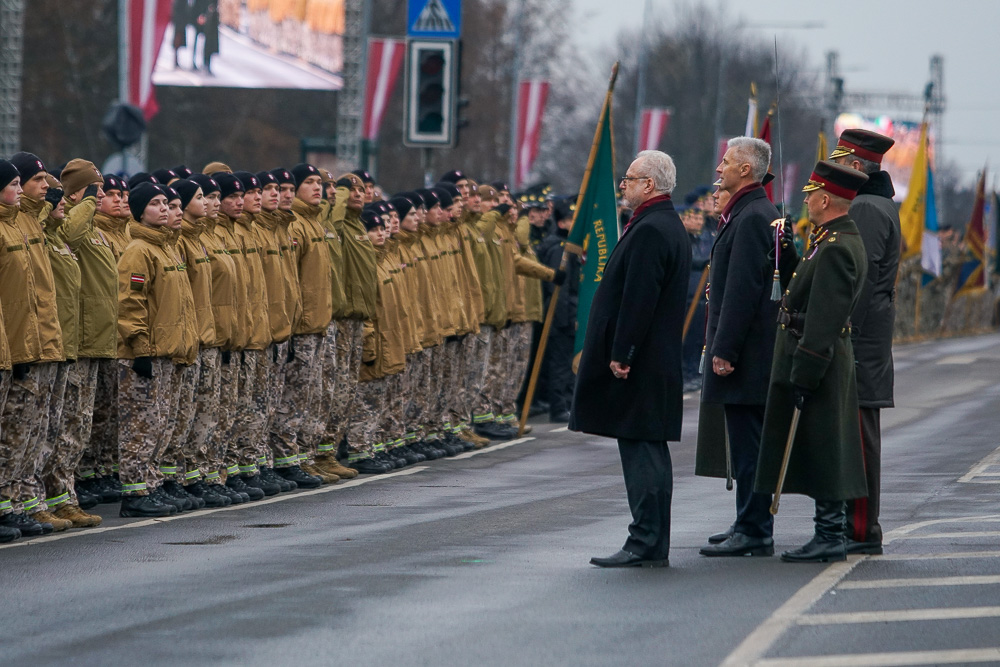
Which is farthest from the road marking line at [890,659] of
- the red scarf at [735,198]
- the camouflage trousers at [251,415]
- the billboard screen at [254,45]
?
the billboard screen at [254,45]

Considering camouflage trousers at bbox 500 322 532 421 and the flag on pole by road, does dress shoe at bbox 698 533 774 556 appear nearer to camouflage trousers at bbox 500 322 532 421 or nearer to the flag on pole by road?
camouflage trousers at bbox 500 322 532 421

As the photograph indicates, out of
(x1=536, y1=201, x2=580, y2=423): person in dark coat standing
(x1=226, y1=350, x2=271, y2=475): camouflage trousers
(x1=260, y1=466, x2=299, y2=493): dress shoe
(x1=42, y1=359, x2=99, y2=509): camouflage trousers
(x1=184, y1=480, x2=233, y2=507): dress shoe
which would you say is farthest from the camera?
(x1=536, y1=201, x2=580, y2=423): person in dark coat standing

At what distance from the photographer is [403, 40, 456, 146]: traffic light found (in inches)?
730

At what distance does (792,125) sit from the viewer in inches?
3991

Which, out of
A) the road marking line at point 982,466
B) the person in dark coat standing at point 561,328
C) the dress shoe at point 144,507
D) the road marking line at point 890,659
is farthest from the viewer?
the person in dark coat standing at point 561,328

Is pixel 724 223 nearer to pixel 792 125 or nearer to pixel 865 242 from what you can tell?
pixel 865 242

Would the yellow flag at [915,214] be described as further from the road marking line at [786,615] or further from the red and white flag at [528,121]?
the road marking line at [786,615]

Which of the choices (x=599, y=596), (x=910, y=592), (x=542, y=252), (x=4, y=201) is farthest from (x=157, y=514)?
(x=542, y=252)

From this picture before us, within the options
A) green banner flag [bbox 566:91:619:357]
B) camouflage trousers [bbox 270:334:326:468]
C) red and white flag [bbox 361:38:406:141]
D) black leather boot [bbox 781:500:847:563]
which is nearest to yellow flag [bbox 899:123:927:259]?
red and white flag [bbox 361:38:406:141]

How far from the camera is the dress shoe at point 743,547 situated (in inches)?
373

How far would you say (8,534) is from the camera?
34.0 feet

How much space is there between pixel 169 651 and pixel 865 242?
4578mm

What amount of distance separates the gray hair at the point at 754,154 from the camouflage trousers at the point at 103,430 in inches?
193

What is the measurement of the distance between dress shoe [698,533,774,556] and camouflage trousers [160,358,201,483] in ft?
13.6
